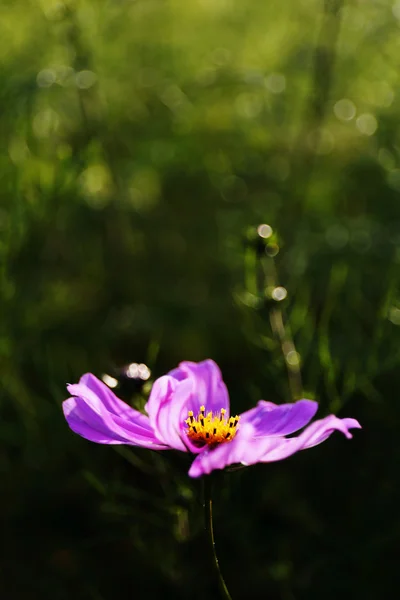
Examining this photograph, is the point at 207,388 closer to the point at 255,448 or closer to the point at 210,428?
the point at 210,428

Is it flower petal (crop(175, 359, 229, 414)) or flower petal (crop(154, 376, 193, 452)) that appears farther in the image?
flower petal (crop(175, 359, 229, 414))

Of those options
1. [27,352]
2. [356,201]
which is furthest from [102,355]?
[356,201]

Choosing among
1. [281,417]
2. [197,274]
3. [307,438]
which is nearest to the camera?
[307,438]

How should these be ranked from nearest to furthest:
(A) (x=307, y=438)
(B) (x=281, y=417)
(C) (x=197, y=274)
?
(A) (x=307, y=438)
(B) (x=281, y=417)
(C) (x=197, y=274)

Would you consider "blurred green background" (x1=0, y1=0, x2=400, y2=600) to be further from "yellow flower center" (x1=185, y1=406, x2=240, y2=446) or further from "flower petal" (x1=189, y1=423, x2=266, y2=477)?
"flower petal" (x1=189, y1=423, x2=266, y2=477)

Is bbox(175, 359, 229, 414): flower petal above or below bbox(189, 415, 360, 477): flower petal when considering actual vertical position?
below

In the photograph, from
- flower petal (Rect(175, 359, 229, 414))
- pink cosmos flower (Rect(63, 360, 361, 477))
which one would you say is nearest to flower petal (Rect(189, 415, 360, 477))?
pink cosmos flower (Rect(63, 360, 361, 477))

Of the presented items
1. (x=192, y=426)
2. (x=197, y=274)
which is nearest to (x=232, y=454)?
(x=192, y=426)
